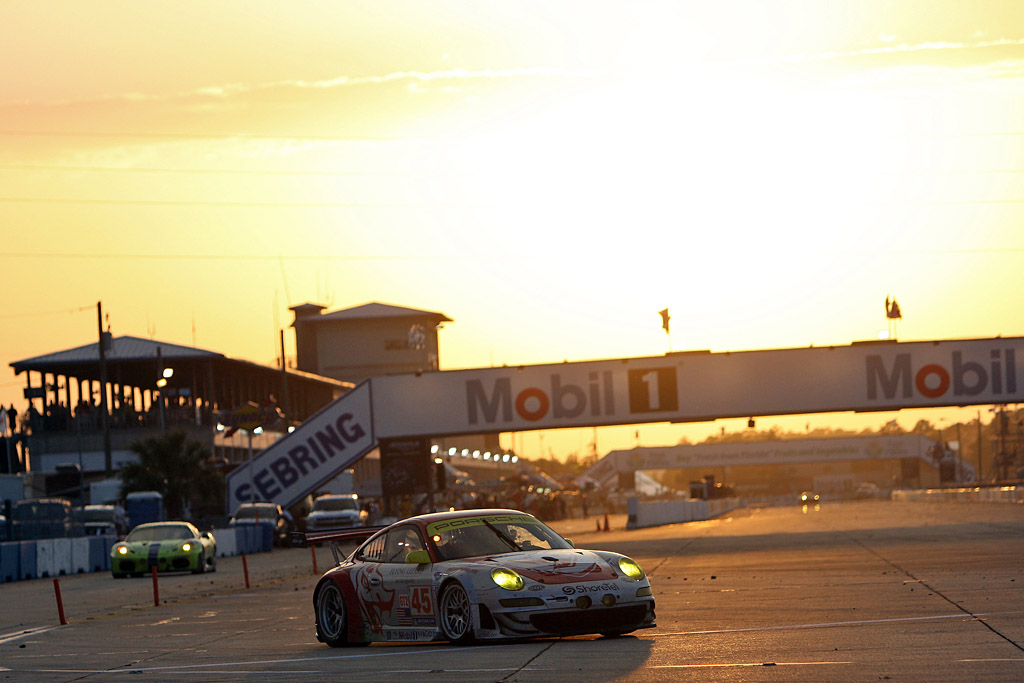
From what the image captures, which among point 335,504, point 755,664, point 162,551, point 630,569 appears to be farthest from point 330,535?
point 335,504

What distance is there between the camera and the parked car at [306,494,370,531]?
4853cm

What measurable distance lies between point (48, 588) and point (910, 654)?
75.2 ft

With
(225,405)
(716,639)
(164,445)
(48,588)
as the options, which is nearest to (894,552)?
(716,639)

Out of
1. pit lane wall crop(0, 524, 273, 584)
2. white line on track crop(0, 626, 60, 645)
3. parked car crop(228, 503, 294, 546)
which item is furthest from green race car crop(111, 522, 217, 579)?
white line on track crop(0, 626, 60, 645)

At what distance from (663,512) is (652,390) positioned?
22.6 meters

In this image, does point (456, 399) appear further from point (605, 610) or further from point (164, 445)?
point (605, 610)

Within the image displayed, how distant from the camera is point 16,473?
50906 millimetres

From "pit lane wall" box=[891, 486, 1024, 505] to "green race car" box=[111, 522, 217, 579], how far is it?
4290cm

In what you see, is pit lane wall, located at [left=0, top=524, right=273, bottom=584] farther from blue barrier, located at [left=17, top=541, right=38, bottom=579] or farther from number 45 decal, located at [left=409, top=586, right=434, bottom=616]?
number 45 decal, located at [left=409, top=586, right=434, bottom=616]

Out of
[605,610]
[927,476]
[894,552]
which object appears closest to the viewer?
[605,610]

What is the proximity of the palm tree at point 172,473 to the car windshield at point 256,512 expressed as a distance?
464cm

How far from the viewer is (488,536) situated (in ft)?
42.8

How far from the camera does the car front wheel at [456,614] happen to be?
12.1 m

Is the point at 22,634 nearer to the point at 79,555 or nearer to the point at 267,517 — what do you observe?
the point at 79,555
